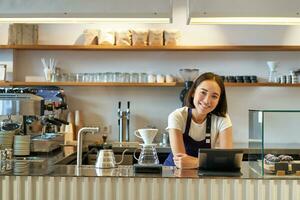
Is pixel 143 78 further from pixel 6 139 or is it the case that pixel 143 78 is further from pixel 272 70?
pixel 6 139

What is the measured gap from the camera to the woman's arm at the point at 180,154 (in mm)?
2199

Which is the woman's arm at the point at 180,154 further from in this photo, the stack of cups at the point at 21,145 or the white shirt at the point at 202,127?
the stack of cups at the point at 21,145

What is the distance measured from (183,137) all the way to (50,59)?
2.61 meters

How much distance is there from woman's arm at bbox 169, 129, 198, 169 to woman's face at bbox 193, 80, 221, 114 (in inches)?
8.7

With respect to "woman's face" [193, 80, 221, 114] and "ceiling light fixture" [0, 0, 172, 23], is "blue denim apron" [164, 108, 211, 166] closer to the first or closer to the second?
"woman's face" [193, 80, 221, 114]

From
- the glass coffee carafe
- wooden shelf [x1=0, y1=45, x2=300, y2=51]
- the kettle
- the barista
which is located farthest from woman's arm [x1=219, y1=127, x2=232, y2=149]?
wooden shelf [x1=0, y1=45, x2=300, y2=51]

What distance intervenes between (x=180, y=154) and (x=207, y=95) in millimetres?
416

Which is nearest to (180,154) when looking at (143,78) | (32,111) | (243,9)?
(243,9)

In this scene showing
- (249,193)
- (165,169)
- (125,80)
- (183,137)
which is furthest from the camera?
(125,80)

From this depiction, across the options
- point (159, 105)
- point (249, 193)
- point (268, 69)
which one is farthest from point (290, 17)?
point (159, 105)

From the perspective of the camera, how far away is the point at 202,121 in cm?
260

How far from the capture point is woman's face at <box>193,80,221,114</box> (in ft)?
7.98

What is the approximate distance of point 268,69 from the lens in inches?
180

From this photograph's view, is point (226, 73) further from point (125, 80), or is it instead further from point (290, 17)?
point (290, 17)
